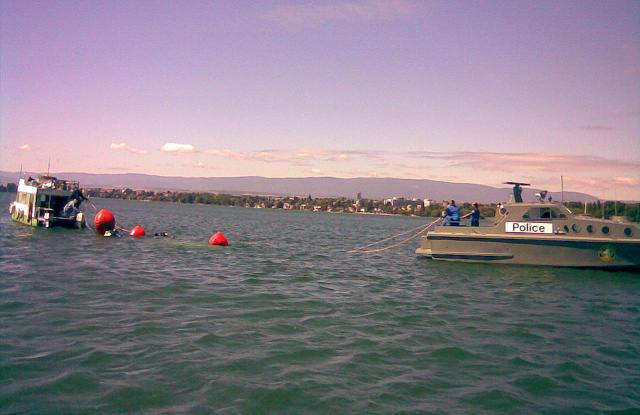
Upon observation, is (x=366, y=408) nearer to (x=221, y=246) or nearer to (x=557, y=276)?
(x=557, y=276)

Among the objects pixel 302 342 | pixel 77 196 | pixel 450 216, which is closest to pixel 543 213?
pixel 450 216

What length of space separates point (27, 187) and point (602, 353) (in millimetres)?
34802

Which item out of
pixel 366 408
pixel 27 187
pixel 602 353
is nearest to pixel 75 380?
pixel 366 408

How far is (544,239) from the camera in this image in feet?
Answer: 65.2

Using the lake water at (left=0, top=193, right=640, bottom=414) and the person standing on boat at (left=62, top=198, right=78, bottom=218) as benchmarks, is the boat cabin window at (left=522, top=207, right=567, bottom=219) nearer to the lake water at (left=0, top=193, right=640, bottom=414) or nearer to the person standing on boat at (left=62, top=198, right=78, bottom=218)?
the lake water at (left=0, top=193, right=640, bottom=414)

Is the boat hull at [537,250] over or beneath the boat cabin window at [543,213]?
beneath

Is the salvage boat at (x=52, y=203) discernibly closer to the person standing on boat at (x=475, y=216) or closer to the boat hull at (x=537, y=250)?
the boat hull at (x=537, y=250)

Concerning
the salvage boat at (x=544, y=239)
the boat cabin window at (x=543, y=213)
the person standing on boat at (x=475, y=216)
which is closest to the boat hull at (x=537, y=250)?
the salvage boat at (x=544, y=239)

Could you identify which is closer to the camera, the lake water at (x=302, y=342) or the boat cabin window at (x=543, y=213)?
the lake water at (x=302, y=342)

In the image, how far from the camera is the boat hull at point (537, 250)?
19.1m

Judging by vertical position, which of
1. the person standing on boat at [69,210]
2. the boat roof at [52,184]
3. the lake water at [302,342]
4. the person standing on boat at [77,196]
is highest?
the boat roof at [52,184]

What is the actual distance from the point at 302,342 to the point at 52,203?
28.7 meters

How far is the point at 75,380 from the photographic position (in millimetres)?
6574

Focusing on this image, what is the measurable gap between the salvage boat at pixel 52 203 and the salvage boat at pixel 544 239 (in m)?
24.1
